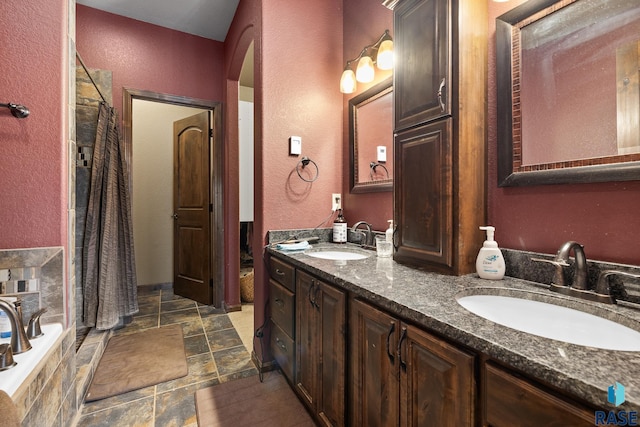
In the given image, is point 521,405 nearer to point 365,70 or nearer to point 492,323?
point 492,323

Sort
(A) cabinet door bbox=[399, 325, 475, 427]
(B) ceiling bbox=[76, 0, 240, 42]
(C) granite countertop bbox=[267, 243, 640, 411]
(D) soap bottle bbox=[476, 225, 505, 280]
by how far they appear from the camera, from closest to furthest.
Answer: (C) granite countertop bbox=[267, 243, 640, 411] → (A) cabinet door bbox=[399, 325, 475, 427] → (D) soap bottle bbox=[476, 225, 505, 280] → (B) ceiling bbox=[76, 0, 240, 42]

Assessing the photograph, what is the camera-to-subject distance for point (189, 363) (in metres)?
2.17

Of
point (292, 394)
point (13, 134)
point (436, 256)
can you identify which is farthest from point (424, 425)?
point (13, 134)

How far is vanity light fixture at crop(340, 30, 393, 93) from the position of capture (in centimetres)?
178

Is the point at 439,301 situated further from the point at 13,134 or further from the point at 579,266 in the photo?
the point at 13,134

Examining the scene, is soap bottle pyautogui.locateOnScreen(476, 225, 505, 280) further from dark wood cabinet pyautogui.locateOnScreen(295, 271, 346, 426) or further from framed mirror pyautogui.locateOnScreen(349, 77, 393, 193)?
framed mirror pyautogui.locateOnScreen(349, 77, 393, 193)

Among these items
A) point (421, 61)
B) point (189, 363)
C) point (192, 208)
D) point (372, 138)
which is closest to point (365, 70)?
point (372, 138)

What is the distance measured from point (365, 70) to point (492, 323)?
173cm

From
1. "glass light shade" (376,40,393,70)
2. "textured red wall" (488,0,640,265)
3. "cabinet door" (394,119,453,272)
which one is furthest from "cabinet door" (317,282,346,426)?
"glass light shade" (376,40,393,70)

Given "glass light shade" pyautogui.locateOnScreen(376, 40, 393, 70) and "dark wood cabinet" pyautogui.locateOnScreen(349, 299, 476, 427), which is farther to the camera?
"glass light shade" pyautogui.locateOnScreen(376, 40, 393, 70)

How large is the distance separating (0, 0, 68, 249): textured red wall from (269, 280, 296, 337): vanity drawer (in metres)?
1.15

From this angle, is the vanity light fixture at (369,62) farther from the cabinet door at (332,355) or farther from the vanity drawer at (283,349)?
the vanity drawer at (283,349)

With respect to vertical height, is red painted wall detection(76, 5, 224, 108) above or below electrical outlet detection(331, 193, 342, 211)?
above

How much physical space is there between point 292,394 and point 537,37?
2162mm
